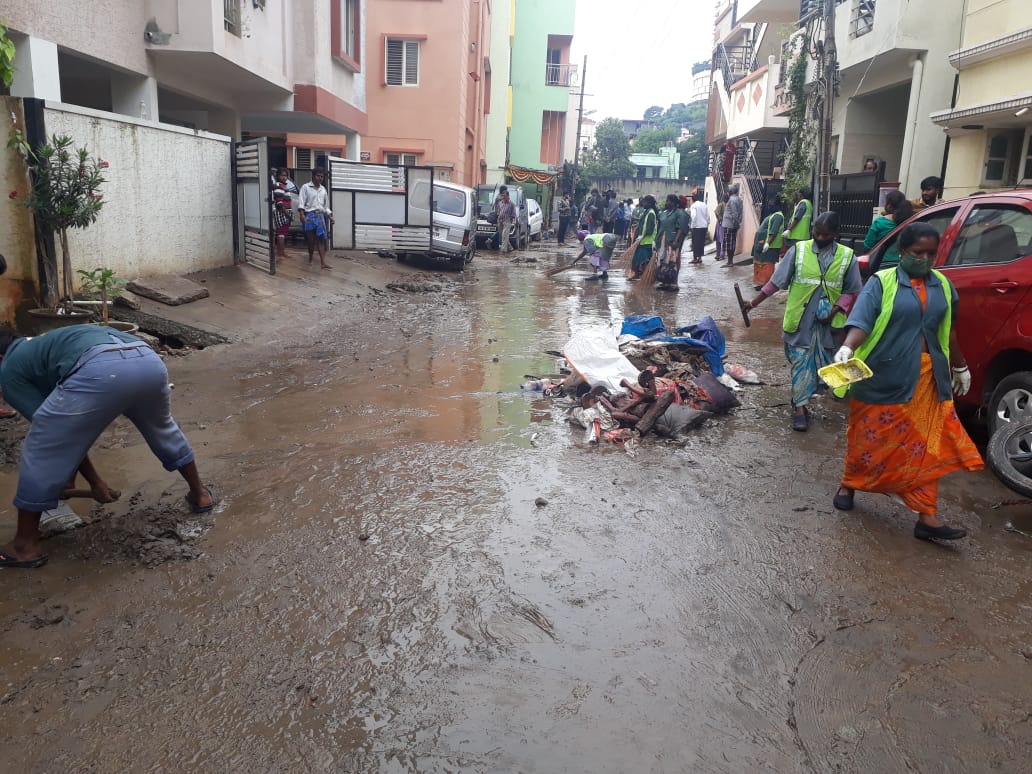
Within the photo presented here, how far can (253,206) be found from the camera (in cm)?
1291

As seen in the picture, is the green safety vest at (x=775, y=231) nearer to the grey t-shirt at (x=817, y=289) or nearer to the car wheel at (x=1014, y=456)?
the grey t-shirt at (x=817, y=289)

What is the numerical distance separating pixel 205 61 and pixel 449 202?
7.52 meters

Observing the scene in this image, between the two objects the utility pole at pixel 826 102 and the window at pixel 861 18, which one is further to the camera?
the window at pixel 861 18

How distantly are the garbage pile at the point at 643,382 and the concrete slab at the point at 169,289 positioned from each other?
179 inches

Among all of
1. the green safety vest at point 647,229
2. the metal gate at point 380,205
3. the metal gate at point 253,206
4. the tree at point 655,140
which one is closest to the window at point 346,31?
the metal gate at point 380,205

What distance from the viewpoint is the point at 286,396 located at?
6977 mm

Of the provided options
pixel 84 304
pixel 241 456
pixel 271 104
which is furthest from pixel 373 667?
pixel 271 104

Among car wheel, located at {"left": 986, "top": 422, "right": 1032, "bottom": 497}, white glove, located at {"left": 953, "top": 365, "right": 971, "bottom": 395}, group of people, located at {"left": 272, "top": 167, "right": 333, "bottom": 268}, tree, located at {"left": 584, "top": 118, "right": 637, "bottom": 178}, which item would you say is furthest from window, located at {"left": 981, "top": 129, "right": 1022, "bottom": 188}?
tree, located at {"left": 584, "top": 118, "right": 637, "bottom": 178}

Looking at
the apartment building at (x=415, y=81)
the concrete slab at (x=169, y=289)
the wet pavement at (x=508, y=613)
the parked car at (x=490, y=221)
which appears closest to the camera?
the wet pavement at (x=508, y=613)

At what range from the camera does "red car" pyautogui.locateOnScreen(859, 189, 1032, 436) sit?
4902mm

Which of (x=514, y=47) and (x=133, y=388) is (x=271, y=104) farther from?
(x=514, y=47)

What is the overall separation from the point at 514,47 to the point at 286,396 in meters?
42.5

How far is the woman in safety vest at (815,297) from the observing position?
5.98m

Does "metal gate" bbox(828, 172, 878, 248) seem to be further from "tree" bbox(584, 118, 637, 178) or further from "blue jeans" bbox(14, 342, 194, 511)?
"tree" bbox(584, 118, 637, 178)
